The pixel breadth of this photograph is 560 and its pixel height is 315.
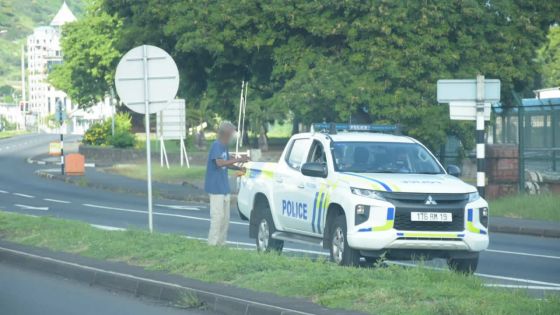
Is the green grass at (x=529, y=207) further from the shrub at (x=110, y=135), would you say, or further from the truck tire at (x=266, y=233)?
the shrub at (x=110, y=135)

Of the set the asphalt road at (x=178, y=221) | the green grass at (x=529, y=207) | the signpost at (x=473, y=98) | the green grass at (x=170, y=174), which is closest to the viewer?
the asphalt road at (x=178, y=221)

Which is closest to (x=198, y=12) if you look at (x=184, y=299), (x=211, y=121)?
(x=184, y=299)

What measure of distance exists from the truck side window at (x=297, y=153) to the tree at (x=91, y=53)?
65068 millimetres

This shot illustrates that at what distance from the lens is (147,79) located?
17.8 metres

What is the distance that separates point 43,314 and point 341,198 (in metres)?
4.62

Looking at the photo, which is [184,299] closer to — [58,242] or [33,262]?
[33,262]

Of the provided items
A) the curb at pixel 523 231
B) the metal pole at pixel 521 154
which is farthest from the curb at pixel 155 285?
the metal pole at pixel 521 154

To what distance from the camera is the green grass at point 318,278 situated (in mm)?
9695

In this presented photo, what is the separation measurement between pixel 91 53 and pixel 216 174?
69008 mm

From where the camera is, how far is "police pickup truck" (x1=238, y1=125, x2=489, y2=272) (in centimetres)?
1423

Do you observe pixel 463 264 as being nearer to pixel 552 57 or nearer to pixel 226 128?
pixel 226 128

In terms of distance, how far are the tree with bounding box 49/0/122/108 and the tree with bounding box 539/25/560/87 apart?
93.0 ft

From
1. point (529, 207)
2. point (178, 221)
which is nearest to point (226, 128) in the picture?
point (178, 221)

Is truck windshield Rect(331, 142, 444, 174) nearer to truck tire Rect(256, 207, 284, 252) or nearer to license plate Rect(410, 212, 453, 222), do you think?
license plate Rect(410, 212, 453, 222)
